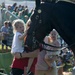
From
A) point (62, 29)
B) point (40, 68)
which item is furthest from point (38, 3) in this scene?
point (40, 68)

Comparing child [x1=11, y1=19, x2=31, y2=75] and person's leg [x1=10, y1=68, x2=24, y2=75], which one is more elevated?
child [x1=11, y1=19, x2=31, y2=75]

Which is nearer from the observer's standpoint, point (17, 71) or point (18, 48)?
point (18, 48)

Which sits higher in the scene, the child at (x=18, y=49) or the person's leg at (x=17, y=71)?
the child at (x=18, y=49)

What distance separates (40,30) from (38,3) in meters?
0.34

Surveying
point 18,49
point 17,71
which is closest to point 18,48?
point 18,49

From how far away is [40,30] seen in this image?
461 centimetres

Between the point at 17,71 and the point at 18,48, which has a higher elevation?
the point at 18,48

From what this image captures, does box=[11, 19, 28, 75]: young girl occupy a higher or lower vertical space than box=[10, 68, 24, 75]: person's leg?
higher

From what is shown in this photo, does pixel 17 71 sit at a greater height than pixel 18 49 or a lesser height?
lesser

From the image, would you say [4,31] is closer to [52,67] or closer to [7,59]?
[7,59]

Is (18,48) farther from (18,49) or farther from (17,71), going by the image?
(17,71)

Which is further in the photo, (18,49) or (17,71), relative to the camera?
(17,71)

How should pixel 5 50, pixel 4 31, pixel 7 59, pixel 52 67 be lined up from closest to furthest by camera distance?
1. pixel 52 67
2. pixel 7 59
3. pixel 5 50
4. pixel 4 31

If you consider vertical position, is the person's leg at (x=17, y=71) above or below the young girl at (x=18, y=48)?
below
